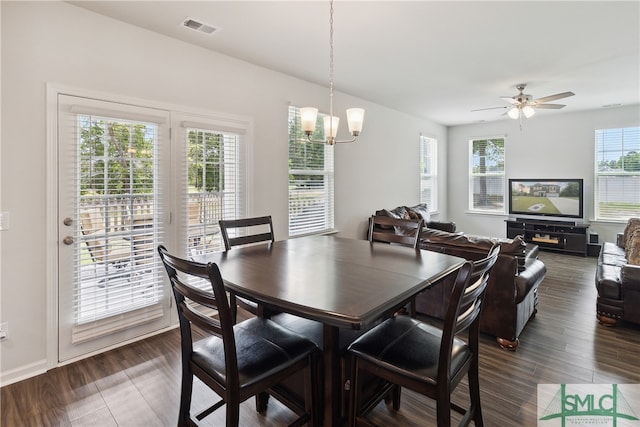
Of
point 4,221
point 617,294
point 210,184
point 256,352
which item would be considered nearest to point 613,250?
point 617,294

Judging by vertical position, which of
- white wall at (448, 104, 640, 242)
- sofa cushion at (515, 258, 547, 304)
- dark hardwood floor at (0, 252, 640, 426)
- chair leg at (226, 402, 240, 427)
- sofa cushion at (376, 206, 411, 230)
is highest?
white wall at (448, 104, 640, 242)

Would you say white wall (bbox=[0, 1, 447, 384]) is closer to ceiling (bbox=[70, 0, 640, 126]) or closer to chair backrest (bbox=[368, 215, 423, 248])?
ceiling (bbox=[70, 0, 640, 126])

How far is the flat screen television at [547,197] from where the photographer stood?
6.20 meters

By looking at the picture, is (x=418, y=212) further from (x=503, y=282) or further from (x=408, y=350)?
(x=408, y=350)

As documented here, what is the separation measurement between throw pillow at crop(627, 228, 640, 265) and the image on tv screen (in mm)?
2241

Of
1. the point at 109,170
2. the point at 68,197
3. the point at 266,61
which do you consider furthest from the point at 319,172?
the point at 68,197

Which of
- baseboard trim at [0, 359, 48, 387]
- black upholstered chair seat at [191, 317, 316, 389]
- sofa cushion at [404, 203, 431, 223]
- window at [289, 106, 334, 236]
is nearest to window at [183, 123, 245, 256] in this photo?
window at [289, 106, 334, 236]

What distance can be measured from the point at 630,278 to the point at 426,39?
282 cm

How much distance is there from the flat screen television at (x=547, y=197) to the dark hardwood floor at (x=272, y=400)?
149 inches

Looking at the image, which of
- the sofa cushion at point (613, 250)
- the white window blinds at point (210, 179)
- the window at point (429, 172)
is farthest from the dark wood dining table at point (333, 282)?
the window at point (429, 172)

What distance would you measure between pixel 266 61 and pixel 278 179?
1.31 meters

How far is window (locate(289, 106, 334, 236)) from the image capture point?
4184 mm

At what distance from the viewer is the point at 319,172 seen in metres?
4.54

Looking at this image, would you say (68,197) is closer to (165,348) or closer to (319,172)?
(165,348)
